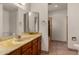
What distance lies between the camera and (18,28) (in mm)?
1545

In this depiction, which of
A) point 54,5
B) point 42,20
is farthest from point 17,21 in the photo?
point 54,5

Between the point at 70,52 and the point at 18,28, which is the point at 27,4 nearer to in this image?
the point at 18,28

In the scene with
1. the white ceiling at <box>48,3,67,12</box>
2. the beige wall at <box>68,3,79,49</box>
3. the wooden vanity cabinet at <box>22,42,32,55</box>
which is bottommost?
the wooden vanity cabinet at <box>22,42,32,55</box>

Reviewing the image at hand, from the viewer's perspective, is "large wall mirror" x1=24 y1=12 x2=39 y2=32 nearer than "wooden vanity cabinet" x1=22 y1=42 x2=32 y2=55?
No

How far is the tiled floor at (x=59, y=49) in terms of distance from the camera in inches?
55.4

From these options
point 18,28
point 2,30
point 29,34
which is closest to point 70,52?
point 29,34

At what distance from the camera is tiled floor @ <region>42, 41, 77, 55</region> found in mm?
1407

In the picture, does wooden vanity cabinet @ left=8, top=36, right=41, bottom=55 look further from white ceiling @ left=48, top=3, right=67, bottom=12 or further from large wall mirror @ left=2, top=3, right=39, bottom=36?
white ceiling @ left=48, top=3, right=67, bottom=12

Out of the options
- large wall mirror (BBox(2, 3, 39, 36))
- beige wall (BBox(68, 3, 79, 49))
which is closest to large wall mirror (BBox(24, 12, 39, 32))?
large wall mirror (BBox(2, 3, 39, 36))

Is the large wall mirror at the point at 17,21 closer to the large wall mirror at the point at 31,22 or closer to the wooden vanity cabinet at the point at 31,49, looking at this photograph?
the large wall mirror at the point at 31,22

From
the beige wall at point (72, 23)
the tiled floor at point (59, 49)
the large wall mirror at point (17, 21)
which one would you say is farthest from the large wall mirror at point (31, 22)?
the beige wall at point (72, 23)

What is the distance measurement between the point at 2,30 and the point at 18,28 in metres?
0.21

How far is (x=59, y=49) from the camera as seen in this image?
1.47 m

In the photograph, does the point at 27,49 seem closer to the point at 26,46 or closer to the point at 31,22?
the point at 26,46
